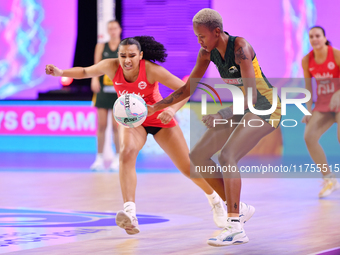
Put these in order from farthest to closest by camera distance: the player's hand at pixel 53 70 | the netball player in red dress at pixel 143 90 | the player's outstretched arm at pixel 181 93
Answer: the player's hand at pixel 53 70, the netball player in red dress at pixel 143 90, the player's outstretched arm at pixel 181 93

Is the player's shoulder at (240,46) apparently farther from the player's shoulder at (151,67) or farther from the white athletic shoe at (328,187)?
the white athletic shoe at (328,187)

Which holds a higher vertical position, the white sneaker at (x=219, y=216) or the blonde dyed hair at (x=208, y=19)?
the blonde dyed hair at (x=208, y=19)

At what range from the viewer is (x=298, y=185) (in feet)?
26.6

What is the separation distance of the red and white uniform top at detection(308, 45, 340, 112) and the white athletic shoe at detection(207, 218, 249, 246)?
3209 mm

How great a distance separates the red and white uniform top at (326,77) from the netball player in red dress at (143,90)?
2.59 meters

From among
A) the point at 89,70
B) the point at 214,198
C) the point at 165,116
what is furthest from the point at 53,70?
the point at 214,198

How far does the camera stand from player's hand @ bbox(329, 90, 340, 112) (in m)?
6.91

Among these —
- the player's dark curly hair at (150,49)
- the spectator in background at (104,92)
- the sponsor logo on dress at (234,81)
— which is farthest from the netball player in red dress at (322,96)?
the spectator in background at (104,92)

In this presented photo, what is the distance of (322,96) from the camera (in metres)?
7.22

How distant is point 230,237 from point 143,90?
5.42ft

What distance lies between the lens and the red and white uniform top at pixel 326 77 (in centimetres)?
718

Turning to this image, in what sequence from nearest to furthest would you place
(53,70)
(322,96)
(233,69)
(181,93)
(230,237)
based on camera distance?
(230,237) < (233,69) < (181,93) < (53,70) < (322,96)

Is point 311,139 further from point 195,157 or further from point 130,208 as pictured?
point 130,208

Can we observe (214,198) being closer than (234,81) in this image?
No
